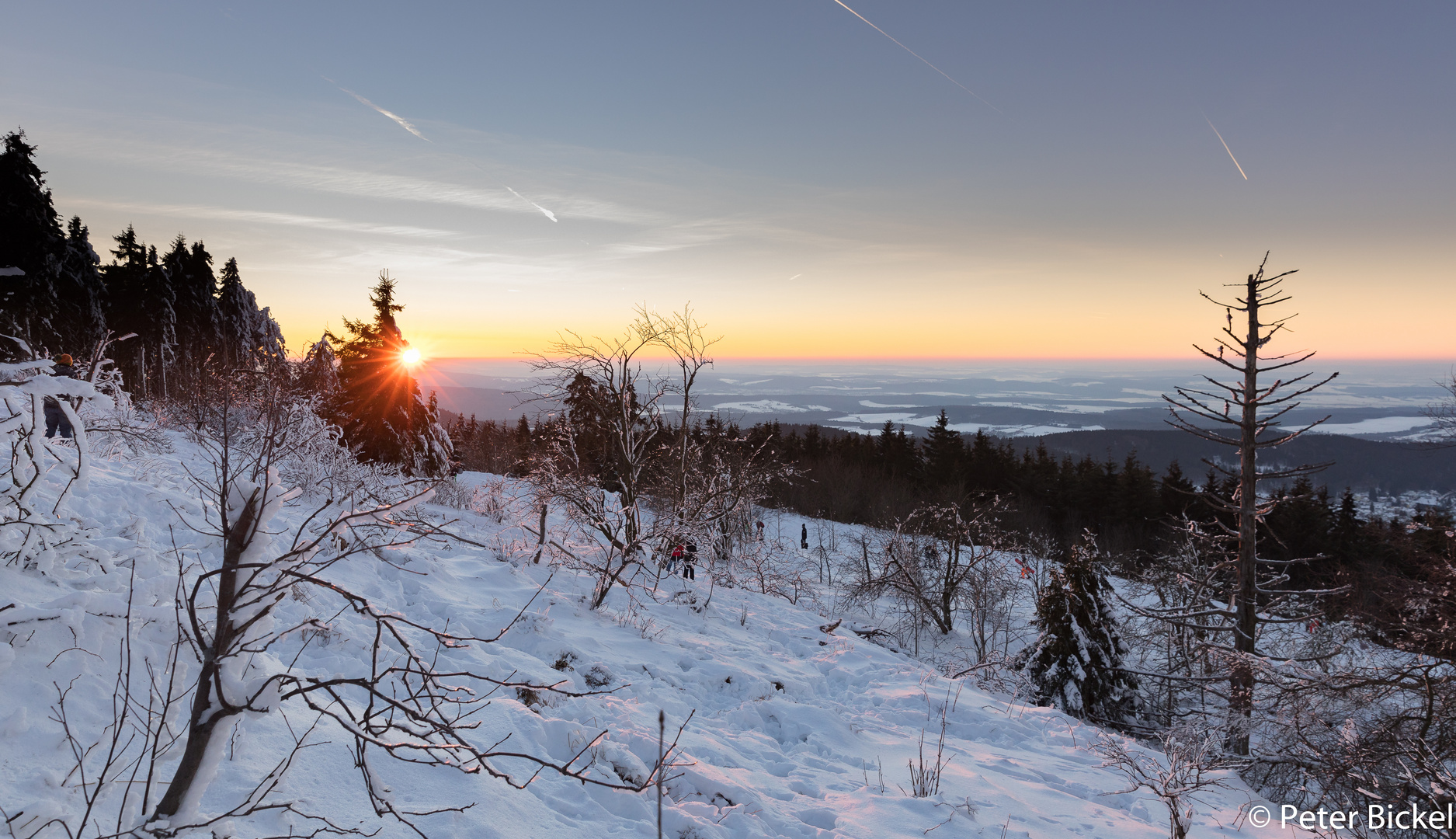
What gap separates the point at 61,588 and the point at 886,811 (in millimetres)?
6131

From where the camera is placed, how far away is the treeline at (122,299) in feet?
77.0

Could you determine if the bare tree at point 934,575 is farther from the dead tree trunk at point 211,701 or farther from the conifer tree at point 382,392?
the dead tree trunk at point 211,701

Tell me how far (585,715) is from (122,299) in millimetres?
44463

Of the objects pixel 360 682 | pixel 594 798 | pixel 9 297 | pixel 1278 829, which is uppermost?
pixel 9 297

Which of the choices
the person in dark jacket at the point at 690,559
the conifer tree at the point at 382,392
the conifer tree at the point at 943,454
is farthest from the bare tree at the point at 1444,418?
→ the conifer tree at the point at 943,454

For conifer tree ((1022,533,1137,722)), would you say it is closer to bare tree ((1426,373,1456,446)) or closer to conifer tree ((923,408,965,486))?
bare tree ((1426,373,1456,446))

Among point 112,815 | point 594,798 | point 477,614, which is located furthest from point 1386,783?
point 112,815

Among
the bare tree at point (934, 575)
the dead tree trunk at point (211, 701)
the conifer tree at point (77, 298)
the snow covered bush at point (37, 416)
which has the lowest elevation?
the bare tree at point (934, 575)

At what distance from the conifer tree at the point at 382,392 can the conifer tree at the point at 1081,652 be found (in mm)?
22020

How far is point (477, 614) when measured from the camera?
8172 millimetres

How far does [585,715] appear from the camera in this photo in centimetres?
606

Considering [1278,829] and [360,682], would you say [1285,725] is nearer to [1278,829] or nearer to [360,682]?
[1278,829]

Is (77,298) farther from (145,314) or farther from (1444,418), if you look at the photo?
(1444,418)

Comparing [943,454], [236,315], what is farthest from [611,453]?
[943,454]
